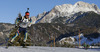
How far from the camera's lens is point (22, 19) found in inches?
536

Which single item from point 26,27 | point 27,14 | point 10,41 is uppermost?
point 27,14

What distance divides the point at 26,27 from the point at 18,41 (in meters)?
31.8

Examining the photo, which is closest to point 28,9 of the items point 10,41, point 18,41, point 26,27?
point 26,27

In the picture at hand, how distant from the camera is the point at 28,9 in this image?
538 inches

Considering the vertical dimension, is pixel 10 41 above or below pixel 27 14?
below

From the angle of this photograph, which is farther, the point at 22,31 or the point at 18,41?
the point at 18,41

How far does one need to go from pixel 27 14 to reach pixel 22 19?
49 cm

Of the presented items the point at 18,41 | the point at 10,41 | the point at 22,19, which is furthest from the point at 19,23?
the point at 18,41

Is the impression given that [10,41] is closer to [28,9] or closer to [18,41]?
[28,9]

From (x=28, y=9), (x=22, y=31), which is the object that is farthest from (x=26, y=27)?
(x=28, y=9)

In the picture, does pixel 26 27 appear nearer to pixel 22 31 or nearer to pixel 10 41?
pixel 22 31

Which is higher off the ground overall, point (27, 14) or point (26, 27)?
point (27, 14)

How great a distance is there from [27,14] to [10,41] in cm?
217

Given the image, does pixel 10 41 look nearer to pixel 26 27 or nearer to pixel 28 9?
pixel 26 27
